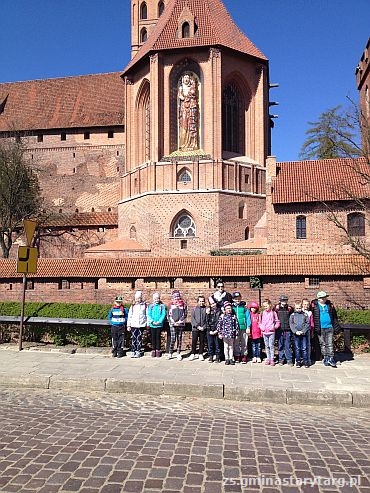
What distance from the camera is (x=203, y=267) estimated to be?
13.5 m

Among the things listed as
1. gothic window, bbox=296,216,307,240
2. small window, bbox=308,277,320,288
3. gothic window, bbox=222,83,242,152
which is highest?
gothic window, bbox=222,83,242,152

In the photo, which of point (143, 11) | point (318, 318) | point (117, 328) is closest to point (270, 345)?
point (318, 318)

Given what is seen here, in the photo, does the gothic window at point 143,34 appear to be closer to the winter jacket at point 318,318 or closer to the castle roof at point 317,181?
Result: the castle roof at point 317,181

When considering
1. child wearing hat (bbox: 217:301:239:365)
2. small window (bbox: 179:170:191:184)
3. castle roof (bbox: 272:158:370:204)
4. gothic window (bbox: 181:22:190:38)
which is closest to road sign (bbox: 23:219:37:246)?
child wearing hat (bbox: 217:301:239:365)

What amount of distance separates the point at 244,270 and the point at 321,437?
7465 mm

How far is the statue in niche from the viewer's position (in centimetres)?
2966

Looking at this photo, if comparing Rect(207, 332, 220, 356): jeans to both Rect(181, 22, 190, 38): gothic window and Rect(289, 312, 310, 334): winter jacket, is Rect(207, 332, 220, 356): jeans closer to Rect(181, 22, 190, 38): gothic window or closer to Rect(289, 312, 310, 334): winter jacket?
Rect(289, 312, 310, 334): winter jacket

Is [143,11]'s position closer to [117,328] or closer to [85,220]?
[85,220]

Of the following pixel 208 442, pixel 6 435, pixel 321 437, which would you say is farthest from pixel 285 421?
pixel 6 435

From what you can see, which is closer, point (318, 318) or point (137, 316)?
point (318, 318)

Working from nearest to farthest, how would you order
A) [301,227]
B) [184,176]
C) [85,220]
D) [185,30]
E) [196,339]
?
[196,339] < [301,227] < [184,176] < [185,30] < [85,220]

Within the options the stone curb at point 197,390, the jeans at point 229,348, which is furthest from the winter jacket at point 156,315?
the stone curb at point 197,390

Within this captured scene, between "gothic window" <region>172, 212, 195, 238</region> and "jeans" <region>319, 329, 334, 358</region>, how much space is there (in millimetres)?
19464

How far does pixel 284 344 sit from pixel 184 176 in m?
20.4
